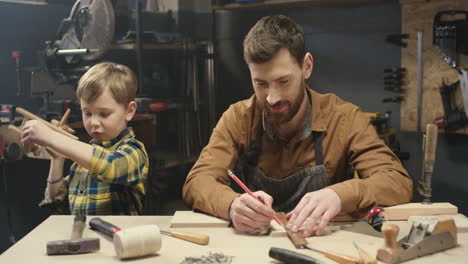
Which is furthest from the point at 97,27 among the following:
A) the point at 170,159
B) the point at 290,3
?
the point at 290,3

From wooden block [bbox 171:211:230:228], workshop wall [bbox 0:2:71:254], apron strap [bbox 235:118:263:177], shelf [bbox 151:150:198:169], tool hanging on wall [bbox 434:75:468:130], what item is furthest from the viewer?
shelf [bbox 151:150:198:169]

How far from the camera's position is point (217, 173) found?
1.74 m

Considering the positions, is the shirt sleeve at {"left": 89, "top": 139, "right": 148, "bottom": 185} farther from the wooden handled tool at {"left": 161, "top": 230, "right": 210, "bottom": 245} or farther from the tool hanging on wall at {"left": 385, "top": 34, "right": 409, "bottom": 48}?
the tool hanging on wall at {"left": 385, "top": 34, "right": 409, "bottom": 48}

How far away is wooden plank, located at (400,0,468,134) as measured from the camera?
10.6 feet

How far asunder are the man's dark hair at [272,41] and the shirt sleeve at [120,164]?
515mm

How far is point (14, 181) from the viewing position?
360cm

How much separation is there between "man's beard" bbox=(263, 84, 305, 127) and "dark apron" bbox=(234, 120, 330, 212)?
11 centimetres

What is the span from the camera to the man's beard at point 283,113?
168 cm

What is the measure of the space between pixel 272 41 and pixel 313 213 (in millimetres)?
615

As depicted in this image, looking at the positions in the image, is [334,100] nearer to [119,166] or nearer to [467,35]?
[119,166]

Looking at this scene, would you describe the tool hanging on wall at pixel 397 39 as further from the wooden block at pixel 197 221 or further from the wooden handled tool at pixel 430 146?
the wooden block at pixel 197 221

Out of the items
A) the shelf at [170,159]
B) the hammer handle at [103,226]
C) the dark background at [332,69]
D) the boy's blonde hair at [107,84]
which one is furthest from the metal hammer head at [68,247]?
the dark background at [332,69]

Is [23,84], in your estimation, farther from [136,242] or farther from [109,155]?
[136,242]

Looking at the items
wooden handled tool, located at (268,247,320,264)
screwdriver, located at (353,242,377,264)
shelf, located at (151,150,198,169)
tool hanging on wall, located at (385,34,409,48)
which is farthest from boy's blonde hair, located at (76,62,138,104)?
tool hanging on wall, located at (385,34,409,48)
